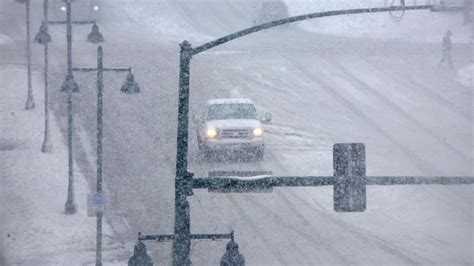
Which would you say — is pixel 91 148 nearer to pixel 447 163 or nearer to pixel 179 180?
pixel 447 163

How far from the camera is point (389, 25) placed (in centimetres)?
4984

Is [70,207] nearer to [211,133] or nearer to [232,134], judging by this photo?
[211,133]

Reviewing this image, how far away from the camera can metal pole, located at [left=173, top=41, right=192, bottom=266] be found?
840 centimetres

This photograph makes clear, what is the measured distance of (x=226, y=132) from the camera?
79.7 ft

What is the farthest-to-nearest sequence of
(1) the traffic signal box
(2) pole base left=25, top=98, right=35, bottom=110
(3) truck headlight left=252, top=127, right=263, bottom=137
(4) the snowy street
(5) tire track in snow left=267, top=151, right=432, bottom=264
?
(2) pole base left=25, top=98, right=35, bottom=110
(3) truck headlight left=252, top=127, right=263, bottom=137
(4) the snowy street
(5) tire track in snow left=267, top=151, right=432, bottom=264
(1) the traffic signal box

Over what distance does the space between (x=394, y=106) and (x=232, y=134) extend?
10.00 metres

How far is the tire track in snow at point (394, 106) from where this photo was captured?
85.6 ft

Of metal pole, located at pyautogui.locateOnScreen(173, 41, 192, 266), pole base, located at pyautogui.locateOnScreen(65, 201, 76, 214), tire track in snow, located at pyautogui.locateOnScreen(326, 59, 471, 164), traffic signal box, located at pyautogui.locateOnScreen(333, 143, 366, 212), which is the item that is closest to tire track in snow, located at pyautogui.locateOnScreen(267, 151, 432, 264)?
pole base, located at pyautogui.locateOnScreen(65, 201, 76, 214)

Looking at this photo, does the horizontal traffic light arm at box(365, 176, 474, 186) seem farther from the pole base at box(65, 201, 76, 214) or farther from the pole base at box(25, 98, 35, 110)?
the pole base at box(25, 98, 35, 110)

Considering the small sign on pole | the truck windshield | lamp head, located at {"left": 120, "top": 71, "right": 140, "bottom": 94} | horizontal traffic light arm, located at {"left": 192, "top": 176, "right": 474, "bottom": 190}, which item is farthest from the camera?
the truck windshield

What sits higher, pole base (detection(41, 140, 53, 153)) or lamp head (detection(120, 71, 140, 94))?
lamp head (detection(120, 71, 140, 94))

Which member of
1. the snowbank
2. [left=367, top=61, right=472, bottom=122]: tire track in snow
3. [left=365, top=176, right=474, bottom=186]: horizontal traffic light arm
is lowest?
[left=365, top=176, right=474, bottom=186]: horizontal traffic light arm

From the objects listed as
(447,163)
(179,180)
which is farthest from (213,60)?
(179,180)

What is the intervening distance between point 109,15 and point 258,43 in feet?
45.1
